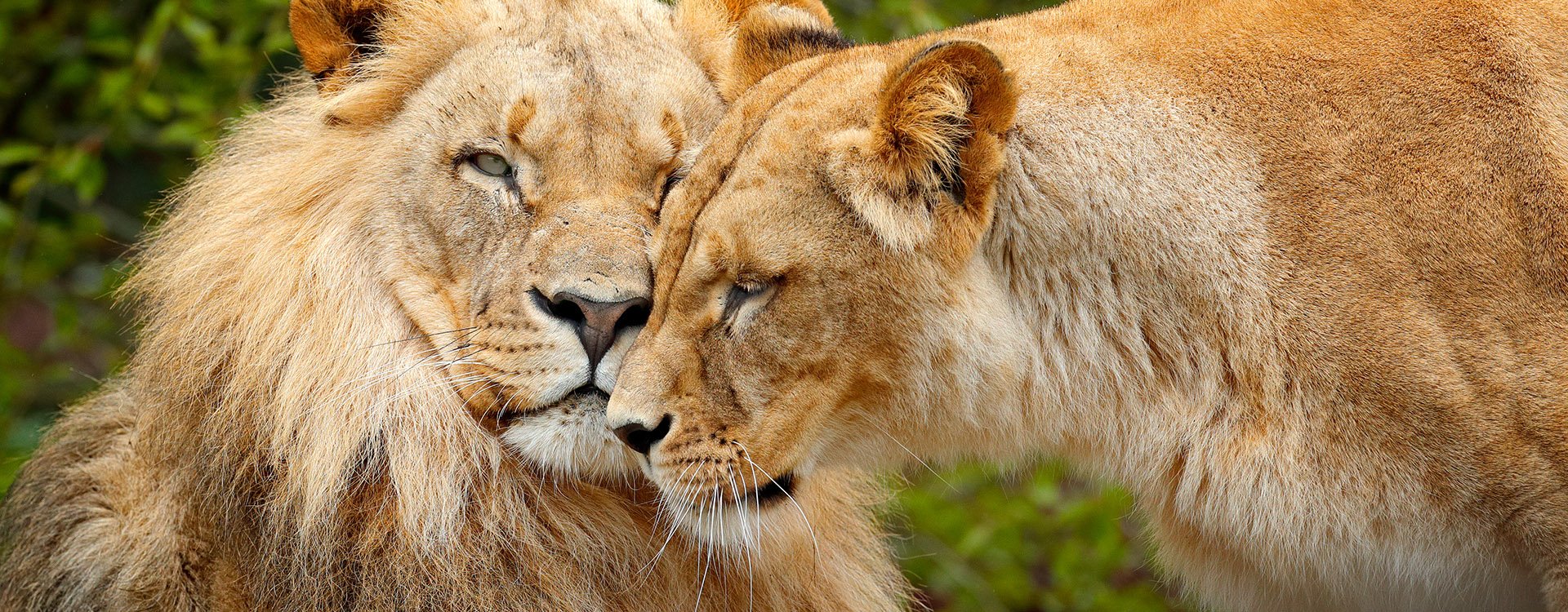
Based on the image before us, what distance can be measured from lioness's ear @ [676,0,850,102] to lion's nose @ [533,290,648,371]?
595mm

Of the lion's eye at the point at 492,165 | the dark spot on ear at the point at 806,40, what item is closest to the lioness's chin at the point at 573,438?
the lion's eye at the point at 492,165

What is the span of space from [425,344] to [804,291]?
2.73ft

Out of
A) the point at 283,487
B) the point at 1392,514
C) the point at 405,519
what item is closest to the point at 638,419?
the point at 405,519

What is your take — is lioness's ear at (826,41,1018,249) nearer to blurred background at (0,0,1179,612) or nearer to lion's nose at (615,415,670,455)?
lion's nose at (615,415,670,455)

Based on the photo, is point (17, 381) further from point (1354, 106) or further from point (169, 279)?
point (1354, 106)

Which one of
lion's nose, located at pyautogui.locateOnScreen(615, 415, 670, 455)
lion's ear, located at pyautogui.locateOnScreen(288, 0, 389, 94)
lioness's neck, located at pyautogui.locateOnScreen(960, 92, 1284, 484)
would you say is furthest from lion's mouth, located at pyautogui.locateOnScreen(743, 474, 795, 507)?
lion's ear, located at pyautogui.locateOnScreen(288, 0, 389, 94)

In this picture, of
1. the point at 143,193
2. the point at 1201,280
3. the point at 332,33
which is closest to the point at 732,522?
the point at 1201,280

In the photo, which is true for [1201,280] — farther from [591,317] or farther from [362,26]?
[362,26]

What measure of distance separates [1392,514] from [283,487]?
1.89 m

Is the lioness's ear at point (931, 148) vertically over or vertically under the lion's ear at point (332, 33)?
under

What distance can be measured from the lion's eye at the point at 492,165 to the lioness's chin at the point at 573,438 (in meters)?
0.46

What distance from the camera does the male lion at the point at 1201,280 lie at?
220 centimetres

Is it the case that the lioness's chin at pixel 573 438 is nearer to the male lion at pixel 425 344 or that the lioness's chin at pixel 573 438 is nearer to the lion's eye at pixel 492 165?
the male lion at pixel 425 344

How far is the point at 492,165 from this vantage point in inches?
107
